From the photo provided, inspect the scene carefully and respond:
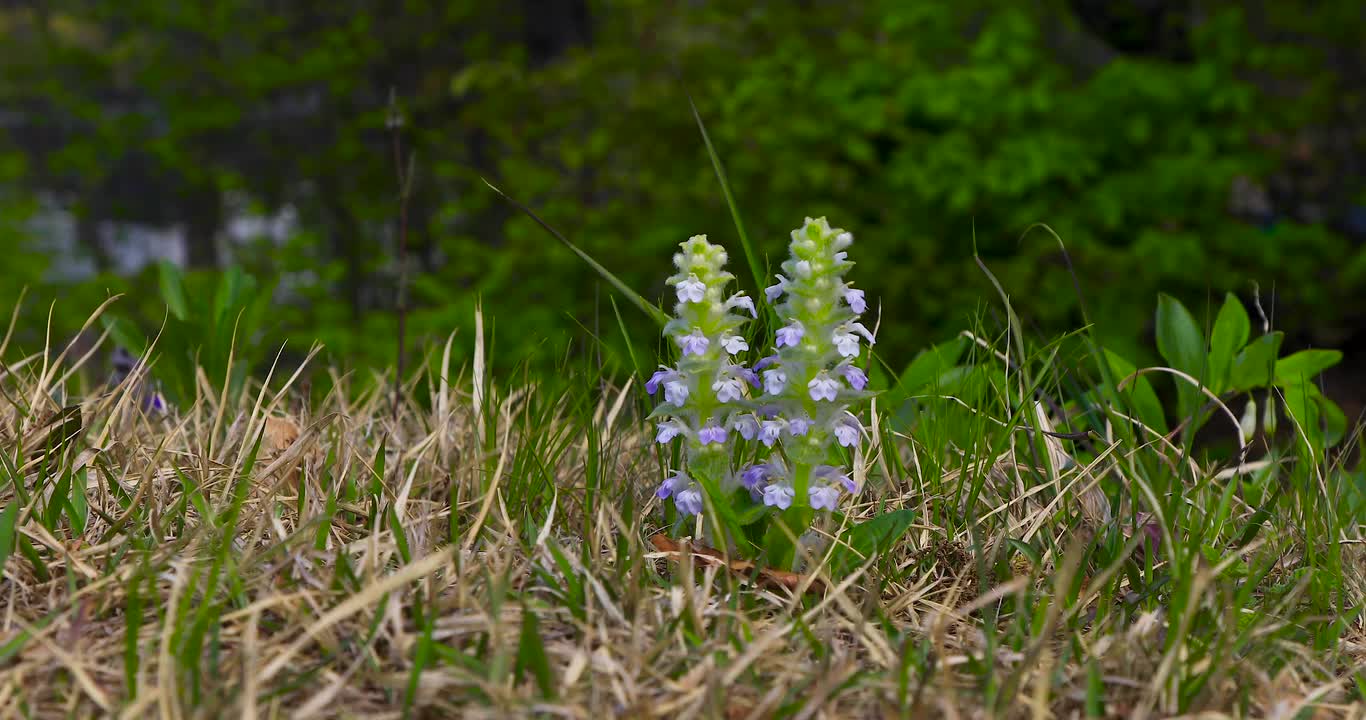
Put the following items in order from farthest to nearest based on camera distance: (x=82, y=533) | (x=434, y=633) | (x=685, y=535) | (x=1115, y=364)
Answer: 1. (x=1115, y=364)
2. (x=685, y=535)
3. (x=82, y=533)
4. (x=434, y=633)

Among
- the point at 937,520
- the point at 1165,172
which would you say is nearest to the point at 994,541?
the point at 937,520

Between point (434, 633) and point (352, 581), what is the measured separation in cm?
13

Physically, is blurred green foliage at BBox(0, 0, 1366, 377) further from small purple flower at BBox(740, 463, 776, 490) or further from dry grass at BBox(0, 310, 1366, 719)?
small purple flower at BBox(740, 463, 776, 490)

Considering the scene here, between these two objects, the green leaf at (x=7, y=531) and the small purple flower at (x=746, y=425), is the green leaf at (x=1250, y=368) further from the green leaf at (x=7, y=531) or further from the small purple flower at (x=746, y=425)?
the green leaf at (x=7, y=531)

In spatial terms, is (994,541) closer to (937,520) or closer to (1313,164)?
(937,520)

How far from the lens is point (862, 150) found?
618 centimetres

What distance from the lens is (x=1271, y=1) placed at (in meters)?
6.25

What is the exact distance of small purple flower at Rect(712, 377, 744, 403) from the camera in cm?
169

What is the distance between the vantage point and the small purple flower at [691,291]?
5.34ft

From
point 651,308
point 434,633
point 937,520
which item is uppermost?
point 651,308

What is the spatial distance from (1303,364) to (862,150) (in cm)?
390

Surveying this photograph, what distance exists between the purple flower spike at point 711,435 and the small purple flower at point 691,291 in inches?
7.8

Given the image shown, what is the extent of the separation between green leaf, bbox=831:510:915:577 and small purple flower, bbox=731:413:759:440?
21cm

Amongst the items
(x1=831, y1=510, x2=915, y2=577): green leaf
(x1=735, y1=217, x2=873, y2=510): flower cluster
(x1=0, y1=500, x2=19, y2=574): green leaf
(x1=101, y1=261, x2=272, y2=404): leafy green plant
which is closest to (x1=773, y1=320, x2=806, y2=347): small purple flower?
(x1=735, y1=217, x2=873, y2=510): flower cluster
